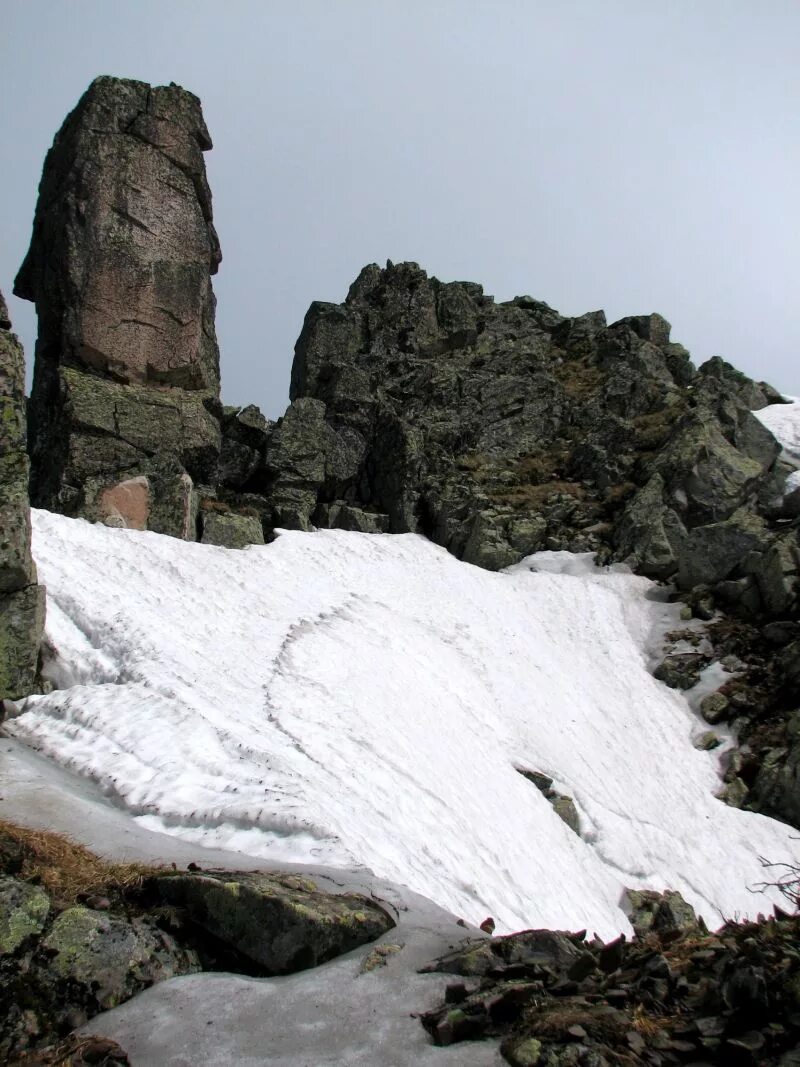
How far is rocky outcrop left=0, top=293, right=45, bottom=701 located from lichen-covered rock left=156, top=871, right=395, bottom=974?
26.1 ft

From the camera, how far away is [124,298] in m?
33.3

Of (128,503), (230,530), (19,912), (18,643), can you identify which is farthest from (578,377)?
(19,912)

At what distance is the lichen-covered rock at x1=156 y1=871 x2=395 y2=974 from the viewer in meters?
7.24

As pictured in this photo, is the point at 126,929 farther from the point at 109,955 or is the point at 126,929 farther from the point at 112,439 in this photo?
the point at 112,439

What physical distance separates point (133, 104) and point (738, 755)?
3459 centimetres

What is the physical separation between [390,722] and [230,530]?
1287cm

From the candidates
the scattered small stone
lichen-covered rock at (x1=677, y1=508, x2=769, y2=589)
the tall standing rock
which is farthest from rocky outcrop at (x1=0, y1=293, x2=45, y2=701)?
lichen-covered rock at (x1=677, y1=508, x2=769, y2=589)

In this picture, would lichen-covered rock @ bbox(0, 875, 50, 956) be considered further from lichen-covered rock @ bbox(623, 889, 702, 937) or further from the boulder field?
lichen-covered rock @ bbox(623, 889, 702, 937)

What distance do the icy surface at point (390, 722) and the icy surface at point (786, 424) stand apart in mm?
14511

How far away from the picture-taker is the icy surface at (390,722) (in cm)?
1205

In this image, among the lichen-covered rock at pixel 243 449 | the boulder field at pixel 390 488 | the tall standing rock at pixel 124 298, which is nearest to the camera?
the boulder field at pixel 390 488

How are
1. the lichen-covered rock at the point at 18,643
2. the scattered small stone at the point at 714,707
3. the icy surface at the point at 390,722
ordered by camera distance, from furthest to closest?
the scattered small stone at the point at 714,707, the lichen-covered rock at the point at 18,643, the icy surface at the point at 390,722

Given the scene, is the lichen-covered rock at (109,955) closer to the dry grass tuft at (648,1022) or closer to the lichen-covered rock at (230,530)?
→ the dry grass tuft at (648,1022)

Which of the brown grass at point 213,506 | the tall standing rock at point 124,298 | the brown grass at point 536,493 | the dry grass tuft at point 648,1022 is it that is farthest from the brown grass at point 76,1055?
the brown grass at point 536,493
